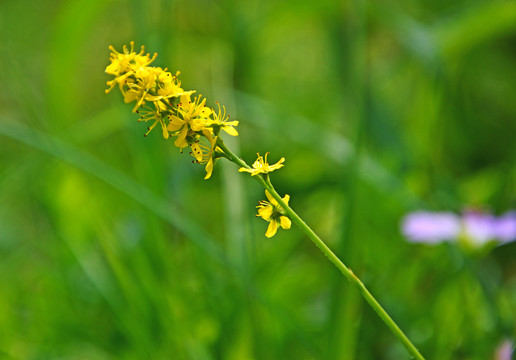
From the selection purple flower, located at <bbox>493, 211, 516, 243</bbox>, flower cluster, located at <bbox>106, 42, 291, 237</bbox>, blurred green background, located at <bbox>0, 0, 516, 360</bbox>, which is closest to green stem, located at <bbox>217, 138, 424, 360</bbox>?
flower cluster, located at <bbox>106, 42, 291, 237</bbox>

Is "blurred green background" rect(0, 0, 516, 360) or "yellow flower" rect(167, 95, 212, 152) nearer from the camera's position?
"yellow flower" rect(167, 95, 212, 152)

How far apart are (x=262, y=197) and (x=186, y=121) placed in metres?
0.87

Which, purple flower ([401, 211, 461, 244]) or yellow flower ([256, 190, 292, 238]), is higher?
purple flower ([401, 211, 461, 244])

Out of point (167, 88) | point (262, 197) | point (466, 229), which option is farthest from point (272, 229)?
point (262, 197)

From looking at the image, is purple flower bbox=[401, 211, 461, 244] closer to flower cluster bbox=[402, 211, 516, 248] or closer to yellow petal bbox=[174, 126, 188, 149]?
flower cluster bbox=[402, 211, 516, 248]

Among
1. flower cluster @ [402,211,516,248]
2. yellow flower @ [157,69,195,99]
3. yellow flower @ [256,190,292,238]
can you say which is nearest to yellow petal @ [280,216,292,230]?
yellow flower @ [256,190,292,238]

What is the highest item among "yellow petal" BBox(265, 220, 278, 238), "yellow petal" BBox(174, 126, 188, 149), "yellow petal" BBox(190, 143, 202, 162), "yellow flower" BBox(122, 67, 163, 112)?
"yellow flower" BBox(122, 67, 163, 112)

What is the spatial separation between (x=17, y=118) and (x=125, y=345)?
1.29m

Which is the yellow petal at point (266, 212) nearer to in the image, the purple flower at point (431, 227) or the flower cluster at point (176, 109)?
the flower cluster at point (176, 109)

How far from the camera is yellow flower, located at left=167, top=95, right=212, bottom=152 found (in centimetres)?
46

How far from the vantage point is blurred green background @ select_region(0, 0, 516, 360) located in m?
0.90

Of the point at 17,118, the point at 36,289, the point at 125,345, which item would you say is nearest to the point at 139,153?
the point at 125,345

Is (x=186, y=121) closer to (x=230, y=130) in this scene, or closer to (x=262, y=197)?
(x=230, y=130)

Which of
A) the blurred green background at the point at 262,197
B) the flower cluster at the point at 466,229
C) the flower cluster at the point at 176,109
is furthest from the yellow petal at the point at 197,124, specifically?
the flower cluster at the point at 466,229
